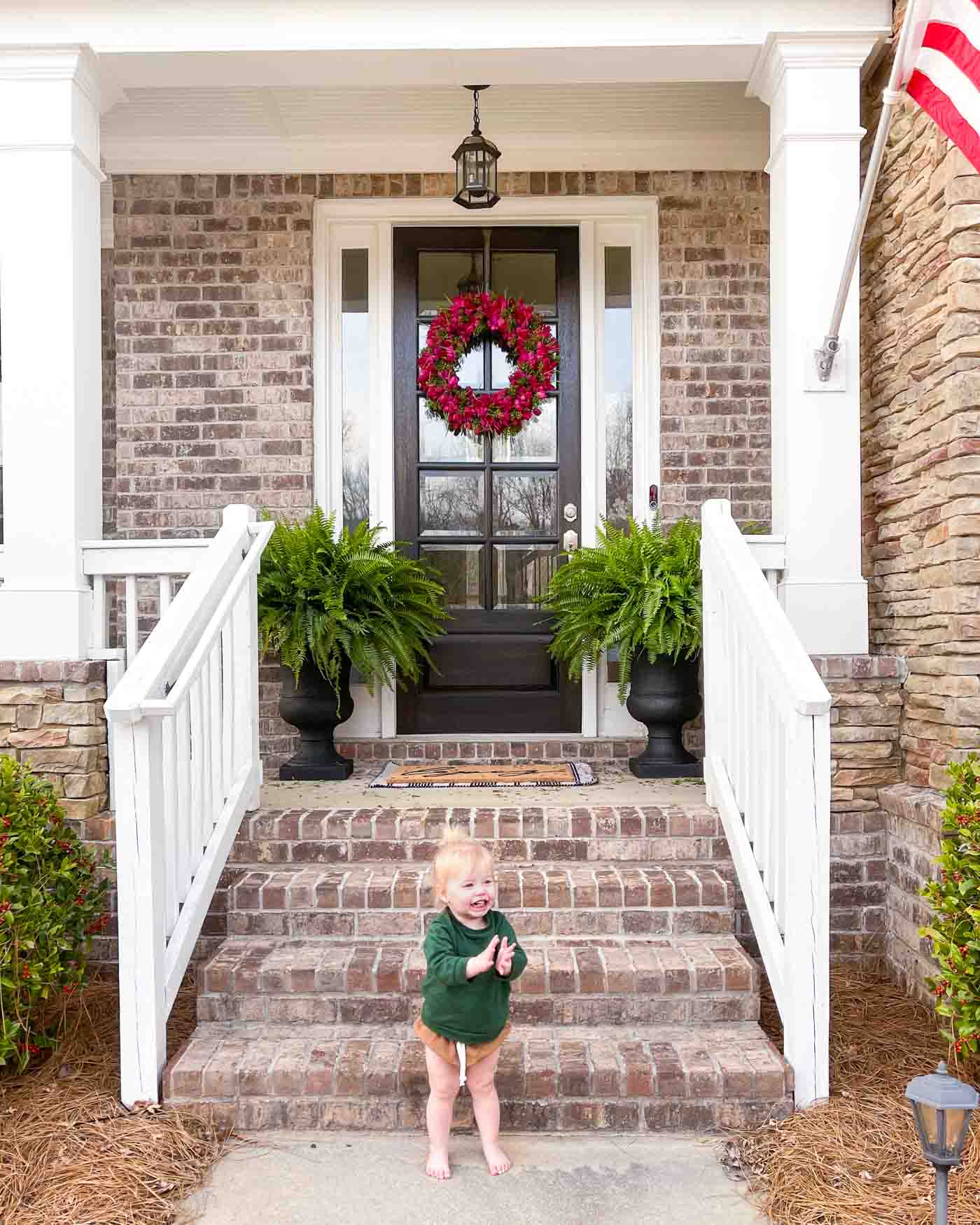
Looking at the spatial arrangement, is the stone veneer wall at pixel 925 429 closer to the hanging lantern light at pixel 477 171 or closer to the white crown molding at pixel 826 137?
the white crown molding at pixel 826 137

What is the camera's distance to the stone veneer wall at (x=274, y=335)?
15.6 ft

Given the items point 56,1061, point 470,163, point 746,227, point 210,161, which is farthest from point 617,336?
point 56,1061

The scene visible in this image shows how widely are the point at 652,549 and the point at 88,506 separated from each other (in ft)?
6.82

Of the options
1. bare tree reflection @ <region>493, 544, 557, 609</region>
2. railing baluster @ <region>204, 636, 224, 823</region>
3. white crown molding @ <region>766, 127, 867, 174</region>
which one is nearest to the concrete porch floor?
railing baluster @ <region>204, 636, 224, 823</region>

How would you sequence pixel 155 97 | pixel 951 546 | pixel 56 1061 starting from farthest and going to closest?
pixel 155 97, pixel 951 546, pixel 56 1061

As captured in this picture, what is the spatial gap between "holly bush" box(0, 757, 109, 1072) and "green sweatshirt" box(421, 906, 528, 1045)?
108cm

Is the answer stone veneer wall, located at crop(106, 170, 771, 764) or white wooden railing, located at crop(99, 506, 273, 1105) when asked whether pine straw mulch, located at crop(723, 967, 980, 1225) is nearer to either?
white wooden railing, located at crop(99, 506, 273, 1105)

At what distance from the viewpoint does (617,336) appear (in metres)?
4.87

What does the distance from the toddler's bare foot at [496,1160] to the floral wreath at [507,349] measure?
321 centimetres

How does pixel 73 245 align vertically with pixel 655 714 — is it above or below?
above

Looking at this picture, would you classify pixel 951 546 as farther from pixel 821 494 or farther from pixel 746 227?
pixel 746 227

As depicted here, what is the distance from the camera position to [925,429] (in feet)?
11.1

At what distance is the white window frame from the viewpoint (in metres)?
4.80

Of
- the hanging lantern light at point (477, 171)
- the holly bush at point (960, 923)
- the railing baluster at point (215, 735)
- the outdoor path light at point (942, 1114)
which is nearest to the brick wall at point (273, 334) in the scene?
the hanging lantern light at point (477, 171)
